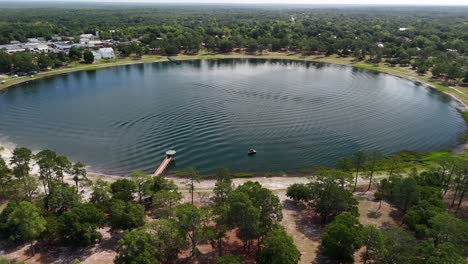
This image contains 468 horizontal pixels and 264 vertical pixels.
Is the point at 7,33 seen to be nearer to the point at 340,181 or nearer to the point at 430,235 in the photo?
the point at 340,181

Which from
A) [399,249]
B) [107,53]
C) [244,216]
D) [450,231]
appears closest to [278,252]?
[244,216]

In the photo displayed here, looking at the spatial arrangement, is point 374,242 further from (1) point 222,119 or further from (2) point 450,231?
(1) point 222,119

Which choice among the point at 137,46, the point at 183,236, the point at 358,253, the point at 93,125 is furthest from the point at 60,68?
the point at 358,253

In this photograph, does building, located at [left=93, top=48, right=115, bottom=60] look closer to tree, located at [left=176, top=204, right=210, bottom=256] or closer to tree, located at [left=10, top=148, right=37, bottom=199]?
tree, located at [left=10, top=148, right=37, bottom=199]

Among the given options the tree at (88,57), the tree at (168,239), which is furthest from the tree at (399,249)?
the tree at (88,57)

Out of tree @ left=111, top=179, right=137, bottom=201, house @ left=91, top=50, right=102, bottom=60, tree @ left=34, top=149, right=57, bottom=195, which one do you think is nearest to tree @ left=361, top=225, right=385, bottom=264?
tree @ left=111, top=179, right=137, bottom=201
